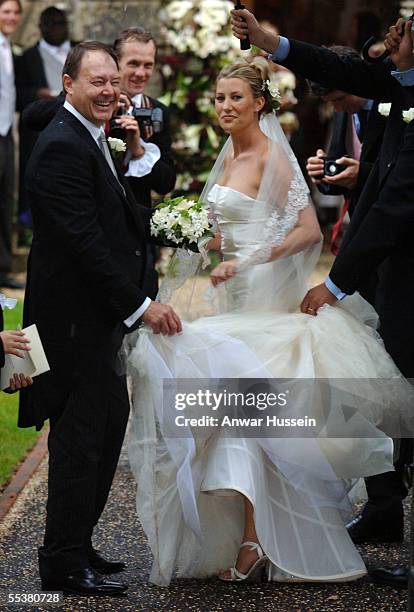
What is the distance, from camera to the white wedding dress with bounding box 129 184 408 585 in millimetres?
4242

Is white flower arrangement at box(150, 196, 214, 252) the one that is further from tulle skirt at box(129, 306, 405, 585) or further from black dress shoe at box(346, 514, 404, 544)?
black dress shoe at box(346, 514, 404, 544)

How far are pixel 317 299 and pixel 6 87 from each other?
6336mm

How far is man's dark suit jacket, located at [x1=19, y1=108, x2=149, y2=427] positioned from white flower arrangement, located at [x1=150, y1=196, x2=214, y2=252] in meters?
0.16

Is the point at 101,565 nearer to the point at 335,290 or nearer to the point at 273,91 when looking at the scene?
the point at 335,290

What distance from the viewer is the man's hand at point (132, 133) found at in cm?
545

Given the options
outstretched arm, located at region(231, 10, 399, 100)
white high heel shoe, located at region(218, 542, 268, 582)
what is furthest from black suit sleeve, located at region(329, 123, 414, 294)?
white high heel shoe, located at region(218, 542, 268, 582)

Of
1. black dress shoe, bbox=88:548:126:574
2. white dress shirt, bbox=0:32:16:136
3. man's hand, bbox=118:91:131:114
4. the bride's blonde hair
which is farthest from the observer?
white dress shirt, bbox=0:32:16:136

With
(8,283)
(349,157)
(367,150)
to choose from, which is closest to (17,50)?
(8,283)

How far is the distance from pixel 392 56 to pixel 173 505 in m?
1.96

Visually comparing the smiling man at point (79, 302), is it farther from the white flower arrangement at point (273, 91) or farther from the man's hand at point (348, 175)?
the man's hand at point (348, 175)

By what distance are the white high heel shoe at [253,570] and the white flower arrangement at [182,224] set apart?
119 cm

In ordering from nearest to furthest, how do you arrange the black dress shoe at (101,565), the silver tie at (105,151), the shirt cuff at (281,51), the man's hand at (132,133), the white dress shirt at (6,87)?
1. the silver tie at (105,151)
2. the black dress shoe at (101,565)
3. the shirt cuff at (281,51)
4. the man's hand at (132,133)
5. the white dress shirt at (6,87)

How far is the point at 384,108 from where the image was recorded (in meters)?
4.90

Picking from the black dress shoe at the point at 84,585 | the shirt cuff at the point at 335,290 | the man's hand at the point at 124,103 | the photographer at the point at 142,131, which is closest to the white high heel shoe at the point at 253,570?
the black dress shoe at the point at 84,585
